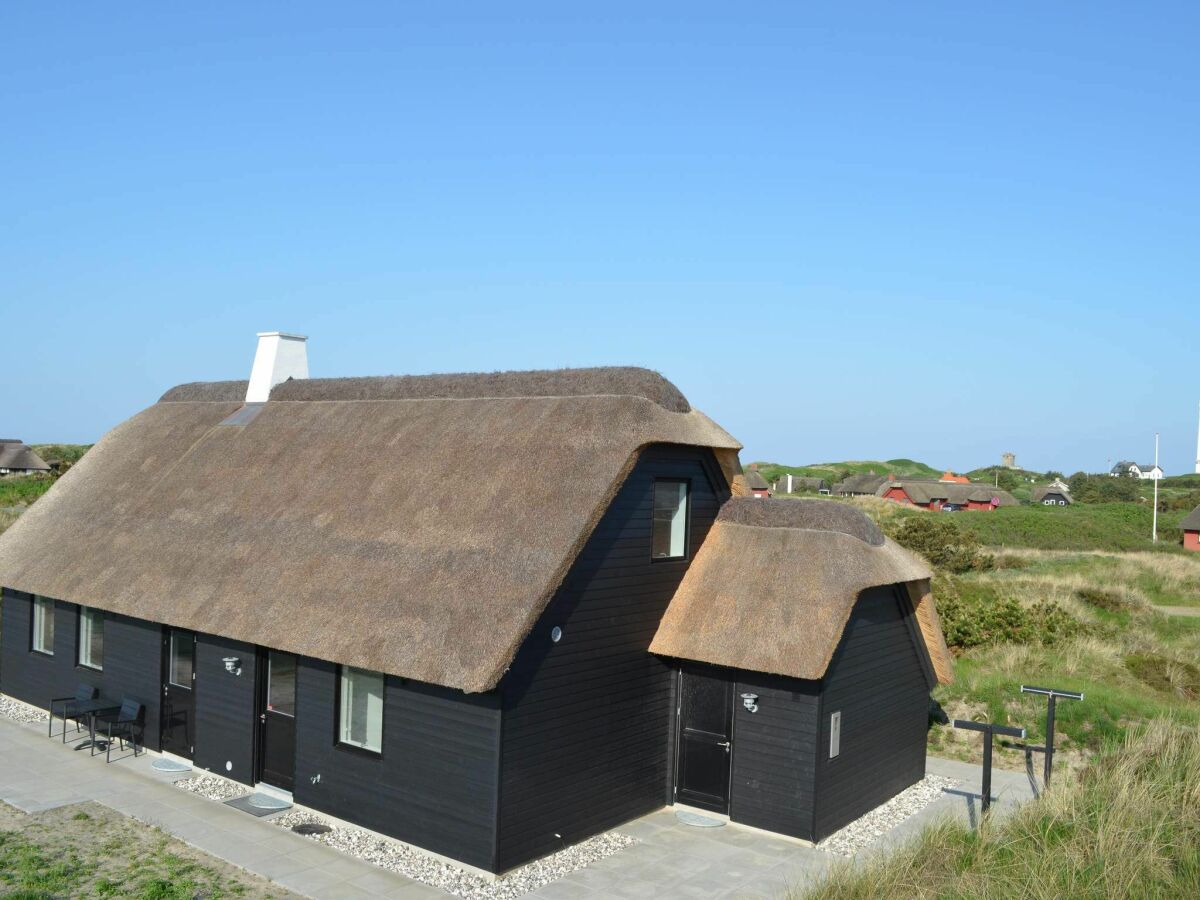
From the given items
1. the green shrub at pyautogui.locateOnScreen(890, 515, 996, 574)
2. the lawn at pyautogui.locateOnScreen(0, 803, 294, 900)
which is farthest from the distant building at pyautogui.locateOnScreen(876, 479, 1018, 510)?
the lawn at pyautogui.locateOnScreen(0, 803, 294, 900)

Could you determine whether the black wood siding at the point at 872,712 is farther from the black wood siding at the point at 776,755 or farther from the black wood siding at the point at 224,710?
the black wood siding at the point at 224,710

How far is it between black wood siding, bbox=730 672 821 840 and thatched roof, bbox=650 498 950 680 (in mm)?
449

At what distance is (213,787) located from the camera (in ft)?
38.0

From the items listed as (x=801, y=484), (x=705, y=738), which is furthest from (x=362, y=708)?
(x=801, y=484)

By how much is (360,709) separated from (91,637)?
6193 mm

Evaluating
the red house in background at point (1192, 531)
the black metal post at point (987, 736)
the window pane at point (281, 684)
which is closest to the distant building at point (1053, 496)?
the red house in background at point (1192, 531)

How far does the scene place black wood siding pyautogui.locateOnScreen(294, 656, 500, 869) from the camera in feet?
30.2

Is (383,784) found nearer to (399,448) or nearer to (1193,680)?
(399,448)

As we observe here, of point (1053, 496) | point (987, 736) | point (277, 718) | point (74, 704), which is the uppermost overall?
point (1053, 496)

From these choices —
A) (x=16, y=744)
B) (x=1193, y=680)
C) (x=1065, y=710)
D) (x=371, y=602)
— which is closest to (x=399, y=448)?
(x=371, y=602)

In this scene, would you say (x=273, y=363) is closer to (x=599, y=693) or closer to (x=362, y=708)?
(x=362, y=708)

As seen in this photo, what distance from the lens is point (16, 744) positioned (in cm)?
1311

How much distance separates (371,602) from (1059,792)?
6992mm

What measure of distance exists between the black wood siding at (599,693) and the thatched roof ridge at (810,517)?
65 centimetres
